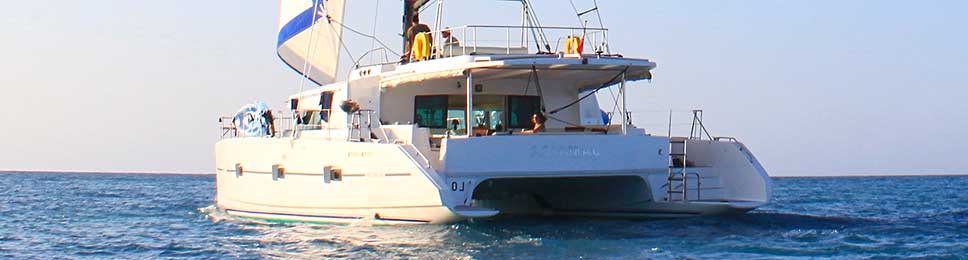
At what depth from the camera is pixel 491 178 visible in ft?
49.2

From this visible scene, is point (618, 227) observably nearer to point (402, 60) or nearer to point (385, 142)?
point (385, 142)

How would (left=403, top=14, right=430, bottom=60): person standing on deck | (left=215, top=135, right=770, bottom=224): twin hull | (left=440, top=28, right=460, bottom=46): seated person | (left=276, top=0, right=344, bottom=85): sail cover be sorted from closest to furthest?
(left=215, top=135, right=770, bottom=224): twin hull
(left=440, top=28, right=460, bottom=46): seated person
(left=403, top=14, right=430, bottom=60): person standing on deck
(left=276, top=0, right=344, bottom=85): sail cover

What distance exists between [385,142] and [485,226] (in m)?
1.71

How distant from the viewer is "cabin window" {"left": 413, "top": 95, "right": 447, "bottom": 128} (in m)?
18.0

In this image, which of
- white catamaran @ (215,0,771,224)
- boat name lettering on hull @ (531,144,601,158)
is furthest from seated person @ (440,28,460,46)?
boat name lettering on hull @ (531,144,601,158)

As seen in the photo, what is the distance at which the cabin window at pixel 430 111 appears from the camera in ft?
59.2

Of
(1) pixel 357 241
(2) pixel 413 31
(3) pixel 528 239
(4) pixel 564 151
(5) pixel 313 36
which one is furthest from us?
(5) pixel 313 36

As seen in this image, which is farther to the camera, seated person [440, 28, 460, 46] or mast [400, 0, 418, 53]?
mast [400, 0, 418, 53]

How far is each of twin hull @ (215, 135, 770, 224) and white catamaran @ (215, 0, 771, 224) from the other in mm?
19

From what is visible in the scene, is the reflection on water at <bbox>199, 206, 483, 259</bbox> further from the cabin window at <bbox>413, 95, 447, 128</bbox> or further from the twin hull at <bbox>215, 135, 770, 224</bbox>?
the cabin window at <bbox>413, 95, 447, 128</bbox>

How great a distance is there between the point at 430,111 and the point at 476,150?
3.30m

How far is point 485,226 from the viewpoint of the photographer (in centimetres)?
1545

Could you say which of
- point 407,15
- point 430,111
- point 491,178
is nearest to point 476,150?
point 491,178

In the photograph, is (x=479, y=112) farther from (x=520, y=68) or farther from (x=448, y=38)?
(x=520, y=68)
